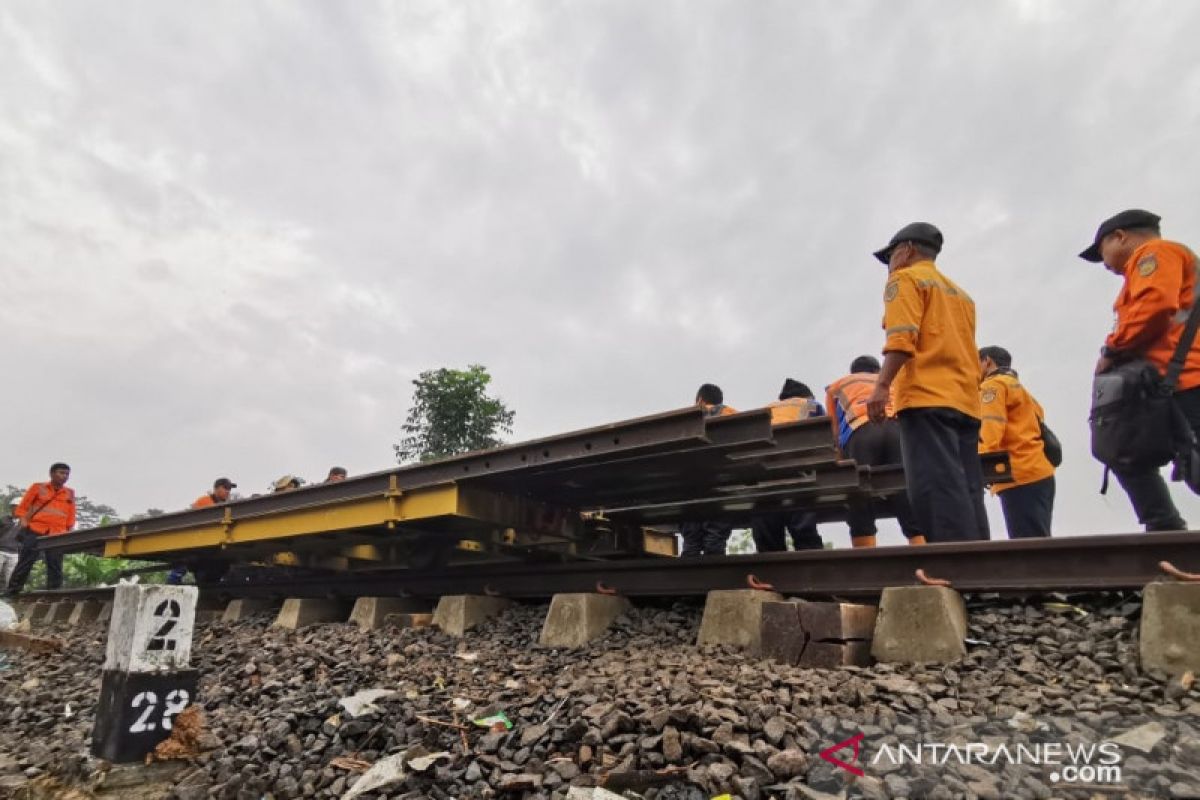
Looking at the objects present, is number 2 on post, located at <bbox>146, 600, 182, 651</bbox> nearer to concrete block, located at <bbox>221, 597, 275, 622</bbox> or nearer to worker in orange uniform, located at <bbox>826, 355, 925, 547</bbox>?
concrete block, located at <bbox>221, 597, 275, 622</bbox>

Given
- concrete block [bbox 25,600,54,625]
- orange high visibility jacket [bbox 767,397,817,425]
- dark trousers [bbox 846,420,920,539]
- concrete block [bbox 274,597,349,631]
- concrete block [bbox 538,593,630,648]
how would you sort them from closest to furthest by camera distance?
concrete block [bbox 538,593,630,648] → concrete block [bbox 274,597,349,631] → dark trousers [bbox 846,420,920,539] → orange high visibility jacket [bbox 767,397,817,425] → concrete block [bbox 25,600,54,625]

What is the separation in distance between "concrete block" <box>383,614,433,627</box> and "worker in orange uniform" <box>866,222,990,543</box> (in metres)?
3.43

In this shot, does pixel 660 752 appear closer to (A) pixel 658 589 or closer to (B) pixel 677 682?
(B) pixel 677 682

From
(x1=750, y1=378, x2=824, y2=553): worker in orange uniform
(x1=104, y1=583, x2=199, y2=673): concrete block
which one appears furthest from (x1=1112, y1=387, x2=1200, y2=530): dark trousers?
(x1=104, y1=583, x2=199, y2=673): concrete block

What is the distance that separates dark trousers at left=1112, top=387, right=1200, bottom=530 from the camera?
3801 millimetres

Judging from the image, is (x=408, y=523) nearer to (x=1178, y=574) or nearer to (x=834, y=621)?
(x=834, y=621)

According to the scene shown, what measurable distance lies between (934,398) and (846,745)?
240cm

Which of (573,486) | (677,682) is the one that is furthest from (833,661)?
(573,486)

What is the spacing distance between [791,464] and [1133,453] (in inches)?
76.0

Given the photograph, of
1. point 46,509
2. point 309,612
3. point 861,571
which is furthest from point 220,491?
point 861,571

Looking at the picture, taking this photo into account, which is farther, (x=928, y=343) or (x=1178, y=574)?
(x=928, y=343)

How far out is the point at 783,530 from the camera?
645 cm

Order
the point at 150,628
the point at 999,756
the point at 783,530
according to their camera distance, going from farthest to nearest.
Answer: the point at 783,530 < the point at 150,628 < the point at 999,756

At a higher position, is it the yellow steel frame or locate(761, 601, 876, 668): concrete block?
the yellow steel frame
